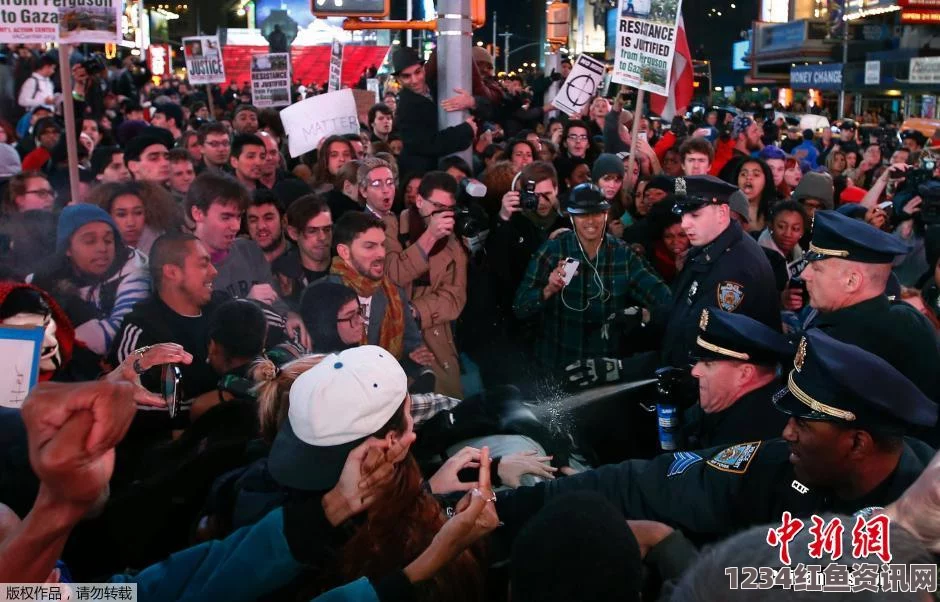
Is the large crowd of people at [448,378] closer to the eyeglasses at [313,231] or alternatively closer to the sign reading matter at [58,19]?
the eyeglasses at [313,231]

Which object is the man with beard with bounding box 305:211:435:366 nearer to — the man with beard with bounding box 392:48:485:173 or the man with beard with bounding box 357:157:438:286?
the man with beard with bounding box 357:157:438:286

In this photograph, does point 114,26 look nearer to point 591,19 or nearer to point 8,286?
point 8,286

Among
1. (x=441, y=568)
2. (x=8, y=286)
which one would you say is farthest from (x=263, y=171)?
(x=441, y=568)

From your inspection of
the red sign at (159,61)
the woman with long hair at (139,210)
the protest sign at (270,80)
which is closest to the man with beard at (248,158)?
the woman with long hair at (139,210)

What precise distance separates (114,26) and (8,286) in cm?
410

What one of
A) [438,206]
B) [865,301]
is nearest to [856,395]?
[865,301]

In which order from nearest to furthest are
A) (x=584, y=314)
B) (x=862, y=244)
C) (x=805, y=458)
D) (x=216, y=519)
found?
(x=805, y=458) < (x=216, y=519) < (x=862, y=244) < (x=584, y=314)

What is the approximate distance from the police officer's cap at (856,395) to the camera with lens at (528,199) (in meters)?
3.57

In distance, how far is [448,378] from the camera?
5316 mm

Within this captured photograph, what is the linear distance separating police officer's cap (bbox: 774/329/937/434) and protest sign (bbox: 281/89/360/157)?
6.43m

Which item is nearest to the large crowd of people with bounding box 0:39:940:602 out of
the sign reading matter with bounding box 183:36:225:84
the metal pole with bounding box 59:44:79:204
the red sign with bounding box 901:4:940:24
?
the metal pole with bounding box 59:44:79:204

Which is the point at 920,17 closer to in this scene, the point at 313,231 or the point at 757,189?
the point at 757,189

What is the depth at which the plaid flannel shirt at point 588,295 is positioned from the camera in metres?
5.29

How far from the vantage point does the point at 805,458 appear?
2457 millimetres
